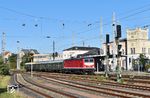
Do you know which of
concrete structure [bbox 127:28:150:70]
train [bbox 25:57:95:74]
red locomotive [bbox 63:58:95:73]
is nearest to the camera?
red locomotive [bbox 63:58:95:73]

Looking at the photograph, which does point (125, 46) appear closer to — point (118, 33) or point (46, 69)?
point (46, 69)

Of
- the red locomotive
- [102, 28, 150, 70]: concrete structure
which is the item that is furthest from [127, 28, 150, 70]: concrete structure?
the red locomotive

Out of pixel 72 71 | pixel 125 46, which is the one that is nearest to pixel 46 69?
pixel 72 71

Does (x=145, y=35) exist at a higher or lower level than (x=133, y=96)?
higher

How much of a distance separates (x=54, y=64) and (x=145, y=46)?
4947 cm

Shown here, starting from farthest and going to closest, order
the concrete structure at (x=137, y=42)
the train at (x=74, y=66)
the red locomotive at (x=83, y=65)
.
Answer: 1. the concrete structure at (x=137, y=42)
2. the train at (x=74, y=66)
3. the red locomotive at (x=83, y=65)

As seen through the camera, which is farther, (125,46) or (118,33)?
(125,46)

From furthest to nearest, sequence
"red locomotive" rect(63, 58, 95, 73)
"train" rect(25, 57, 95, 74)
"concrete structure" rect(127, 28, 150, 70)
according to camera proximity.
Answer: "concrete structure" rect(127, 28, 150, 70)
"train" rect(25, 57, 95, 74)
"red locomotive" rect(63, 58, 95, 73)

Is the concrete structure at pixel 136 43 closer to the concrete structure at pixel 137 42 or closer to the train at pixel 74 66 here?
the concrete structure at pixel 137 42

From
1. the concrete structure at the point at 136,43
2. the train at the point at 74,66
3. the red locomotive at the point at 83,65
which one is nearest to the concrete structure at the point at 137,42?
the concrete structure at the point at 136,43

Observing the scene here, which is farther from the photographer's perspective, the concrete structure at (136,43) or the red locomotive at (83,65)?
the concrete structure at (136,43)

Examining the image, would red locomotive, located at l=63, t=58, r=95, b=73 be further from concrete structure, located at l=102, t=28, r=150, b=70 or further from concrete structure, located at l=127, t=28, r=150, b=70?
concrete structure, located at l=127, t=28, r=150, b=70

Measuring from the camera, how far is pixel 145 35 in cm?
12750

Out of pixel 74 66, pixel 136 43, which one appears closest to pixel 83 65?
pixel 74 66
